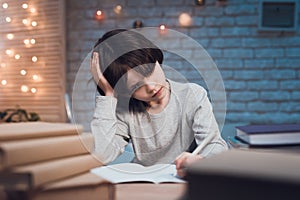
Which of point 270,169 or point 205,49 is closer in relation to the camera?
point 270,169

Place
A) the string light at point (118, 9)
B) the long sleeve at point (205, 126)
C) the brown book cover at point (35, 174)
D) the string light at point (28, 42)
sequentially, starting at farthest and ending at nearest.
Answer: the string light at point (28, 42) → the string light at point (118, 9) → the long sleeve at point (205, 126) → the brown book cover at point (35, 174)

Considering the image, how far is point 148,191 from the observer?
52 centimetres

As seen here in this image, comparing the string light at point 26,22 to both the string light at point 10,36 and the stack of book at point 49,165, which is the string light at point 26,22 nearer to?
the string light at point 10,36

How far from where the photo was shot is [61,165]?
1.18 feet

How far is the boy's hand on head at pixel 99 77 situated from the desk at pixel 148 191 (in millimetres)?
336

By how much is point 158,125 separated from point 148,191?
1.33 feet

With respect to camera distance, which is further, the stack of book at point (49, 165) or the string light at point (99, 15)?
the string light at point (99, 15)

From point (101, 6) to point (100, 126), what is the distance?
178cm

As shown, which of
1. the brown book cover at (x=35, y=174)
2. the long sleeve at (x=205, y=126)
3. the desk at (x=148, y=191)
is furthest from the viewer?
the long sleeve at (x=205, y=126)

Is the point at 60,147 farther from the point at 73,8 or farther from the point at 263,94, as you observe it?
the point at 73,8

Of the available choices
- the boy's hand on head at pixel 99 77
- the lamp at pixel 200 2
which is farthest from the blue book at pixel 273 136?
the lamp at pixel 200 2

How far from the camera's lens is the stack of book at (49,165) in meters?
0.32

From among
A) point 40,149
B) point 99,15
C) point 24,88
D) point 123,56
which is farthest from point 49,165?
point 24,88

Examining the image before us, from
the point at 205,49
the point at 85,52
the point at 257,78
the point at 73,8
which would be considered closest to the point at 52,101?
the point at 85,52
